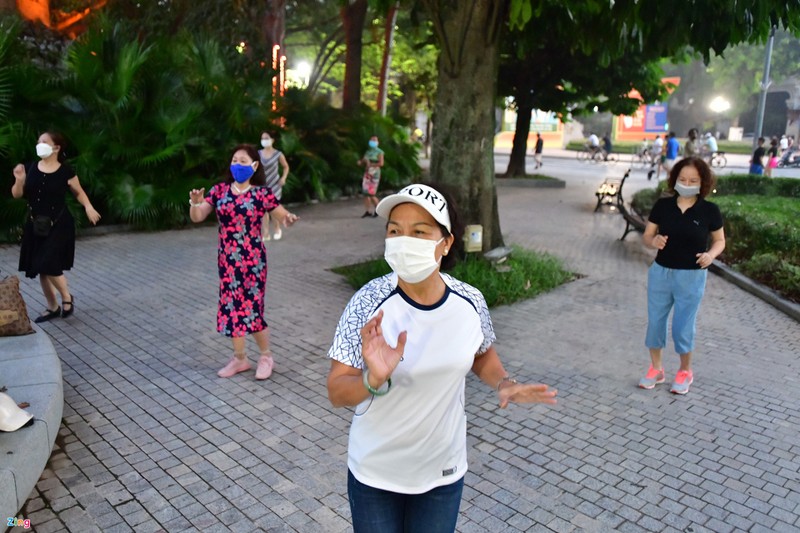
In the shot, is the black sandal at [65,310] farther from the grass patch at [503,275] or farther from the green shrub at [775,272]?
the green shrub at [775,272]

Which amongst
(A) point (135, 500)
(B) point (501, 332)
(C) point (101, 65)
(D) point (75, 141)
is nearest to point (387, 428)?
(A) point (135, 500)

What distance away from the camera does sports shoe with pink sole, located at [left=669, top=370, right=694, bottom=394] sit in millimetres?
5445

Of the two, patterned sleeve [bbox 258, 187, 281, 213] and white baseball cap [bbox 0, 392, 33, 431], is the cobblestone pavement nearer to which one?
white baseball cap [bbox 0, 392, 33, 431]

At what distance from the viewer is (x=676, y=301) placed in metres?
5.33

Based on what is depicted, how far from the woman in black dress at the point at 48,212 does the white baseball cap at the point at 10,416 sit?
3096mm

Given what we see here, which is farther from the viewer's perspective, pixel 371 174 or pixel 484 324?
pixel 371 174

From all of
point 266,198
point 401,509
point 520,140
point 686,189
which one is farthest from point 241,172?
point 520,140

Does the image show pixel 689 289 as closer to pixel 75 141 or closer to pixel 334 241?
pixel 334 241

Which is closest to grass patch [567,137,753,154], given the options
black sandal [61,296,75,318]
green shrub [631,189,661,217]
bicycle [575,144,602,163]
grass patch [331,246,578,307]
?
bicycle [575,144,602,163]

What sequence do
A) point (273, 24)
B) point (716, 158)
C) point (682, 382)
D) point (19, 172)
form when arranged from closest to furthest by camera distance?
point (682, 382)
point (19, 172)
point (273, 24)
point (716, 158)

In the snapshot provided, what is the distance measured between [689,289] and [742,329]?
258cm

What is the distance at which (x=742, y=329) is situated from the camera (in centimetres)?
729

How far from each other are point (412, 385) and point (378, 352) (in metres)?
0.27

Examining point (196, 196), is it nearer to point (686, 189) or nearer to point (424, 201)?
point (424, 201)
